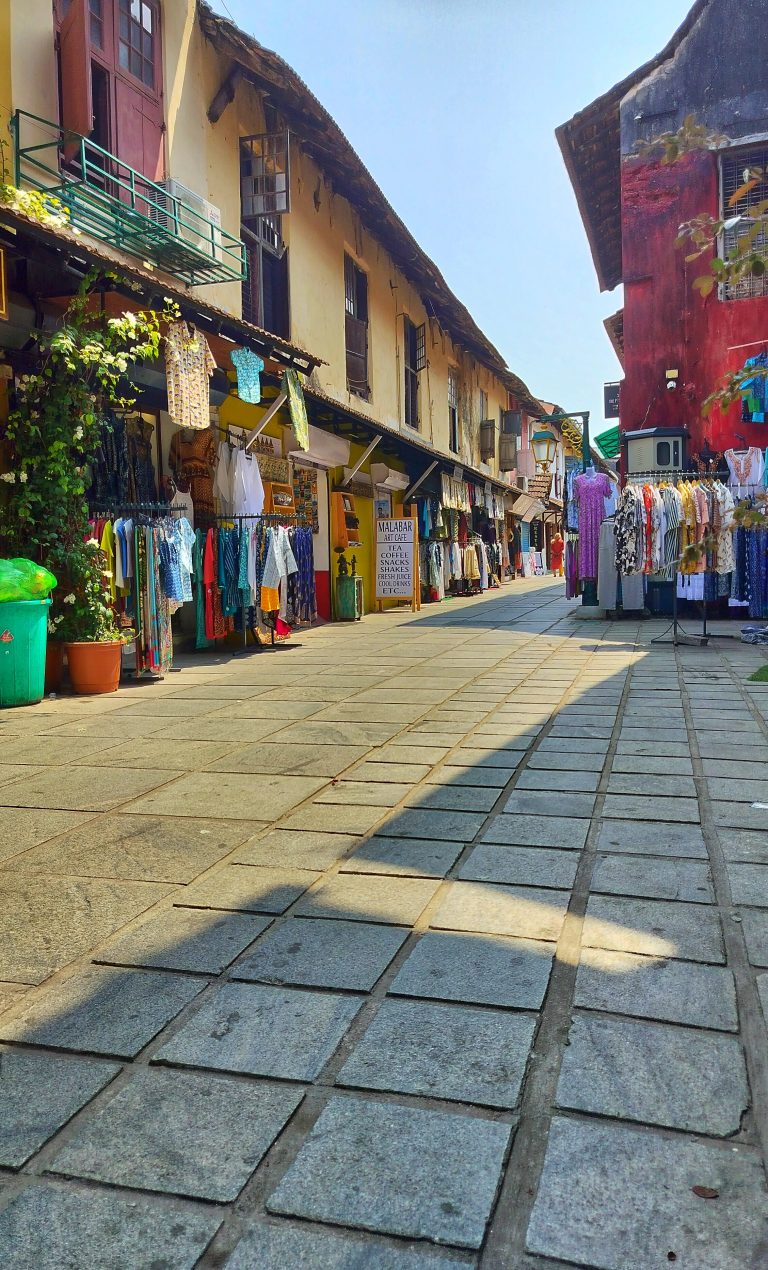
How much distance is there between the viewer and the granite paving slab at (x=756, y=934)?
2.26 meters

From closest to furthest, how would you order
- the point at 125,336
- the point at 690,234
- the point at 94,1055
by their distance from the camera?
1. the point at 94,1055
2. the point at 690,234
3. the point at 125,336

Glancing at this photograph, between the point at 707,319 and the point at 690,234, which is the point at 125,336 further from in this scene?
the point at 707,319

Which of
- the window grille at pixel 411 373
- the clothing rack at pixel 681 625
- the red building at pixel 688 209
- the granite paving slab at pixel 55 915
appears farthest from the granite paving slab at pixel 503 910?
the window grille at pixel 411 373

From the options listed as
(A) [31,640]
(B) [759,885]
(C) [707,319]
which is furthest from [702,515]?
(B) [759,885]

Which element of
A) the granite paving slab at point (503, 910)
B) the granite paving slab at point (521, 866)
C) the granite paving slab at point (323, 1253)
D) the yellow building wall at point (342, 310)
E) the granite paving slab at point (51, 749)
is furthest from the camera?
the yellow building wall at point (342, 310)

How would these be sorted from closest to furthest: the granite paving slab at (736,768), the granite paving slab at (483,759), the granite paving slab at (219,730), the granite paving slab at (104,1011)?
the granite paving slab at (104,1011), the granite paving slab at (736,768), the granite paving slab at (483,759), the granite paving slab at (219,730)

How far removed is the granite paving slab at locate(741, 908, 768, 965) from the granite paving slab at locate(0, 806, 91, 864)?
8.19 feet

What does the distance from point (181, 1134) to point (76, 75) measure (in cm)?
892

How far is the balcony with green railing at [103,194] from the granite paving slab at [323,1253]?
24.7 ft

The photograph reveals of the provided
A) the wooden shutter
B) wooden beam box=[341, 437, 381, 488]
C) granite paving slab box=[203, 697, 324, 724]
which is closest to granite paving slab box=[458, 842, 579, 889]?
granite paving slab box=[203, 697, 324, 724]

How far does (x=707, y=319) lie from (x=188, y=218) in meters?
8.49

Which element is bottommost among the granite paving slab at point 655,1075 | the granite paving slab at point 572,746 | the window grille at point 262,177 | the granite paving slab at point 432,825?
the granite paving slab at point 655,1075

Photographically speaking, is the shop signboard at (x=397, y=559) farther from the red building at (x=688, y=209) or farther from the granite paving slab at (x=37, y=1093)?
the granite paving slab at (x=37, y=1093)

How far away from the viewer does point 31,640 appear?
21.5 ft
